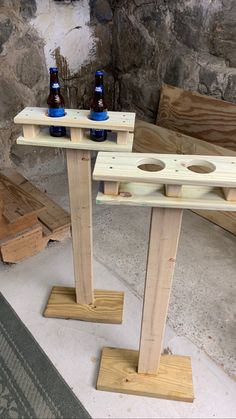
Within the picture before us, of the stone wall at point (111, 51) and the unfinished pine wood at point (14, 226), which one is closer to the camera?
the unfinished pine wood at point (14, 226)

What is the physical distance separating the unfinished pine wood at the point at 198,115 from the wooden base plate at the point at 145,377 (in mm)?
1220

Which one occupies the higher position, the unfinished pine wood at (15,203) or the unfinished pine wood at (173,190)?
the unfinished pine wood at (173,190)

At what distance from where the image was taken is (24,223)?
1740 millimetres

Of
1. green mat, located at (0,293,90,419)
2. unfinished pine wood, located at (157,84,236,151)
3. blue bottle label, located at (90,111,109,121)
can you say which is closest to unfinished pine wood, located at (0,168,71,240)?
green mat, located at (0,293,90,419)

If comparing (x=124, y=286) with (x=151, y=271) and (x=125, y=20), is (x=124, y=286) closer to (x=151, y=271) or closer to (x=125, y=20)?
(x=151, y=271)

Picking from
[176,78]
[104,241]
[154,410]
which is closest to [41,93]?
[176,78]

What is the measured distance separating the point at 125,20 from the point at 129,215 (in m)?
1.33

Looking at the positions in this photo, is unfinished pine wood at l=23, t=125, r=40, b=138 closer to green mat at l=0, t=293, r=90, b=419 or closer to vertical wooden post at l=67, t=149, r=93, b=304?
vertical wooden post at l=67, t=149, r=93, b=304

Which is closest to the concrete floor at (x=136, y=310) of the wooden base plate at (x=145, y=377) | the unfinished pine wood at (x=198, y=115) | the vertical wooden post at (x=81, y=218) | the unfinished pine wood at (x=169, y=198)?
the wooden base plate at (x=145, y=377)

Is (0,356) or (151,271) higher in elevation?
(151,271)

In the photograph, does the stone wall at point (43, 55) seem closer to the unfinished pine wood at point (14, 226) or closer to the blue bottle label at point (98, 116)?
the unfinished pine wood at point (14, 226)

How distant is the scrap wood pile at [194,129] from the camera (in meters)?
1.96

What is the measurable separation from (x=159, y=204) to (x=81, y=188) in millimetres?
462

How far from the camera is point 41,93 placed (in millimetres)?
2328
